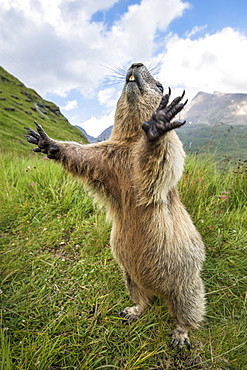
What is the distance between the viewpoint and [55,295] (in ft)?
8.92

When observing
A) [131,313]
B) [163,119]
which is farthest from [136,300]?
[163,119]

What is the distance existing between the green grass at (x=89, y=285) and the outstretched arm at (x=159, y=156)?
142 centimetres

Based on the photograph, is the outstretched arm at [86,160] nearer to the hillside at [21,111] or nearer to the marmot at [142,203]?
the marmot at [142,203]

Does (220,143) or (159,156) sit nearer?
(159,156)

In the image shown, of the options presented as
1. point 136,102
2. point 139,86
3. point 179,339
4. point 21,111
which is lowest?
point 179,339

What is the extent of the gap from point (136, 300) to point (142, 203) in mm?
1332

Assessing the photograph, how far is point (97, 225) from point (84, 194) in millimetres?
907

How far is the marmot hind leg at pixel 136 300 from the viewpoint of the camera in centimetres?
254

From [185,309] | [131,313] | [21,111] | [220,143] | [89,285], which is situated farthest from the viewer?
[21,111]

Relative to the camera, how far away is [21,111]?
6072cm

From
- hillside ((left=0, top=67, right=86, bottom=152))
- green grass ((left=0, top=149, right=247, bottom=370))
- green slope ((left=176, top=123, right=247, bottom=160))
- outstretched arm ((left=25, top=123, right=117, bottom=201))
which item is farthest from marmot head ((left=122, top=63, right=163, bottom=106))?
hillside ((left=0, top=67, right=86, bottom=152))

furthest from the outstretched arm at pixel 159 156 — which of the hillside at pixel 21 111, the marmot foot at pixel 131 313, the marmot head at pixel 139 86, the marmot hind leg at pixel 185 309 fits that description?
the hillside at pixel 21 111

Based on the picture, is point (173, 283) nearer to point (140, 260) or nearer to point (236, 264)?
point (140, 260)

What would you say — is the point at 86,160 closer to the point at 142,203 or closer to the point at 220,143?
the point at 142,203
